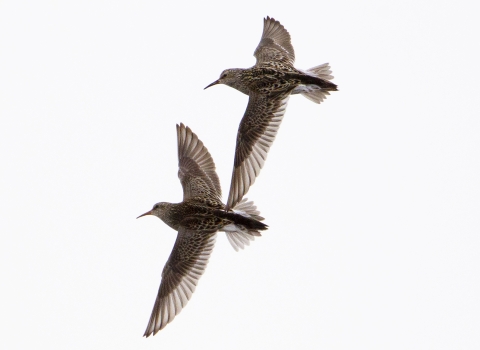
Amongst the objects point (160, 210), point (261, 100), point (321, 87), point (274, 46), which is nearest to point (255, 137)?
point (261, 100)

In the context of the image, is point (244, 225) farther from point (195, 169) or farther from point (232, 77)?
point (232, 77)

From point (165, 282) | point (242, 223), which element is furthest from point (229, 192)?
point (165, 282)

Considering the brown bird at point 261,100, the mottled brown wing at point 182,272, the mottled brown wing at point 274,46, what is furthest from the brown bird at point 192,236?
the mottled brown wing at point 274,46

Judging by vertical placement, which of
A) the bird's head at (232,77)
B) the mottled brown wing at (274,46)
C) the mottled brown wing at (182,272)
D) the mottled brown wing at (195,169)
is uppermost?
the mottled brown wing at (274,46)

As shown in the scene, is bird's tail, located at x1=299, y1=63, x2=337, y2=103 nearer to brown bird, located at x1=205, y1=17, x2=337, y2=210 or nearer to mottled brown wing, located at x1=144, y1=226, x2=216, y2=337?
brown bird, located at x1=205, y1=17, x2=337, y2=210

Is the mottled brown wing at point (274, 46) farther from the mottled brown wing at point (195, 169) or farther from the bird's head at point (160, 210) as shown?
the bird's head at point (160, 210)

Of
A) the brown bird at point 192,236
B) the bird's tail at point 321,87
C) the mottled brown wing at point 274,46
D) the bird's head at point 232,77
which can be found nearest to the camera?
the brown bird at point 192,236

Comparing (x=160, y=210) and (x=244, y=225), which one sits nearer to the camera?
(x=244, y=225)

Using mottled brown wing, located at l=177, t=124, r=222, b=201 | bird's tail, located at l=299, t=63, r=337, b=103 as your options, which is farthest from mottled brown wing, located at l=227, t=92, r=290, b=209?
A: mottled brown wing, located at l=177, t=124, r=222, b=201
